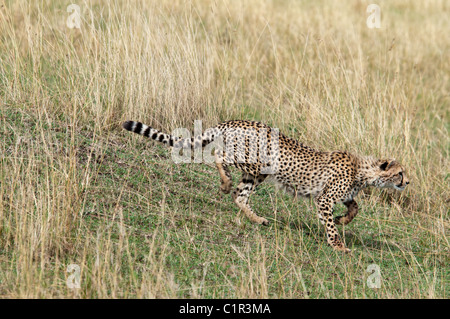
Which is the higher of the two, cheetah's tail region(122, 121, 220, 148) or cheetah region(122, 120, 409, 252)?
cheetah's tail region(122, 121, 220, 148)

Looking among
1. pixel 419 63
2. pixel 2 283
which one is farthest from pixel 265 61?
pixel 2 283

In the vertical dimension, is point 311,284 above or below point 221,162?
below

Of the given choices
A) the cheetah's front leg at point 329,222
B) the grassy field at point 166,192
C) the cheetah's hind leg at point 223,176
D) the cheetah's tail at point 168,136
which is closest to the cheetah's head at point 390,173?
the grassy field at point 166,192

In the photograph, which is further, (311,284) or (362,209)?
(362,209)

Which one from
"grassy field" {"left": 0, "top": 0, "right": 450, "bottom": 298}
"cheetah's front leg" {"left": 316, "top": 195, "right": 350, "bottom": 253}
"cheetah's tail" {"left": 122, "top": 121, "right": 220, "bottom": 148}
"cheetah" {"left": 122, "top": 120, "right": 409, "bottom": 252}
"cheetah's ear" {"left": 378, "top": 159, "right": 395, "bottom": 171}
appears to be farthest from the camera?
"cheetah's ear" {"left": 378, "top": 159, "right": 395, "bottom": 171}

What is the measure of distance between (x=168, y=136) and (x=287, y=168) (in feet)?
3.34

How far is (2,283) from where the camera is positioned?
156 inches

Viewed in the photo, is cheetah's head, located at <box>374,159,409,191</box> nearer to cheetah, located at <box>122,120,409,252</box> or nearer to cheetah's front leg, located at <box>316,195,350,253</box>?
cheetah, located at <box>122,120,409,252</box>

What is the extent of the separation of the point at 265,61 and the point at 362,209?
3.94 metres

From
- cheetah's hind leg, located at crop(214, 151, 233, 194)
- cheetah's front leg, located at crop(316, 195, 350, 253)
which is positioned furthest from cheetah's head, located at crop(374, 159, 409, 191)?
cheetah's hind leg, located at crop(214, 151, 233, 194)

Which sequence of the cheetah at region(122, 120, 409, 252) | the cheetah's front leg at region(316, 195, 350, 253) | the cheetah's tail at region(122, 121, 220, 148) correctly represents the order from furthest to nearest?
the cheetah at region(122, 120, 409, 252) < the cheetah's front leg at region(316, 195, 350, 253) < the cheetah's tail at region(122, 121, 220, 148)

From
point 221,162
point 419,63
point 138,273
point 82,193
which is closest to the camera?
point 138,273

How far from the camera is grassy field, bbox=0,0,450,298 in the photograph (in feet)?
14.0

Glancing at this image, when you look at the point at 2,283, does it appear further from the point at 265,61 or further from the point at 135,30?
the point at 265,61
